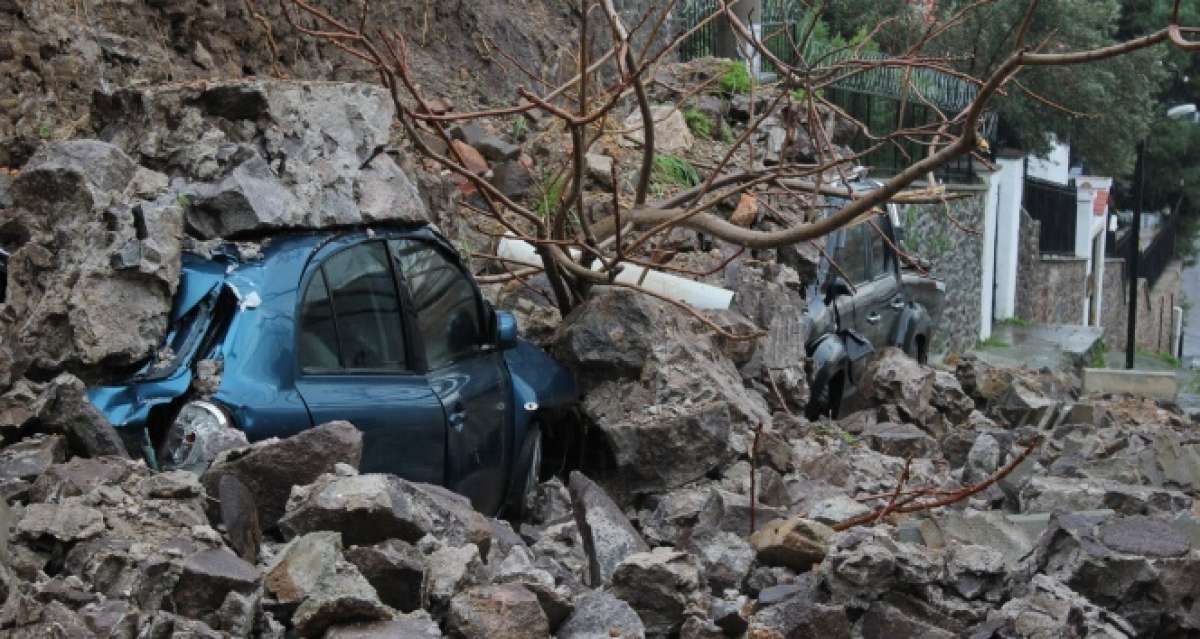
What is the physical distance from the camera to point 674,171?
13383 millimetres

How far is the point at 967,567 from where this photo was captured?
6230 millimetres

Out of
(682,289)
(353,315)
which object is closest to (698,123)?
(682,289)

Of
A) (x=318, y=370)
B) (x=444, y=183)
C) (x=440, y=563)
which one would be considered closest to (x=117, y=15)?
(x=444, y=183)

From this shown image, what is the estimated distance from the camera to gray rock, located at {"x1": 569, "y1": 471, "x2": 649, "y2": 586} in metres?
6.12

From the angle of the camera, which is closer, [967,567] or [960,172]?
[967,567]

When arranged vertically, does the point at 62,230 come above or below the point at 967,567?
above

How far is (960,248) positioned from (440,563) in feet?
66.5

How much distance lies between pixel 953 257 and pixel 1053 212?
31.1ft

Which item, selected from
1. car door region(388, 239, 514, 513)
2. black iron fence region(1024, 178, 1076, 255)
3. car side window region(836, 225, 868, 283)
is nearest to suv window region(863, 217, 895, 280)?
car side window region(836, 225, 868, 283)

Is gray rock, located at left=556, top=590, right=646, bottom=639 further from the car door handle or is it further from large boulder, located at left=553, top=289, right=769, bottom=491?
large boulder, located at left=553, top=289, right=769, bottom=491

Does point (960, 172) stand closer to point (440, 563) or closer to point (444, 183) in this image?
point (444, 183)

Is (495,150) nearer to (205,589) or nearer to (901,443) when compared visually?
(901,443)

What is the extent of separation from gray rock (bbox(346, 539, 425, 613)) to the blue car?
37.1 inches

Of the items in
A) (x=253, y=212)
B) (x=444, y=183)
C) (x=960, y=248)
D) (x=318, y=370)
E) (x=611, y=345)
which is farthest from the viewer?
(x=960, y=248)
